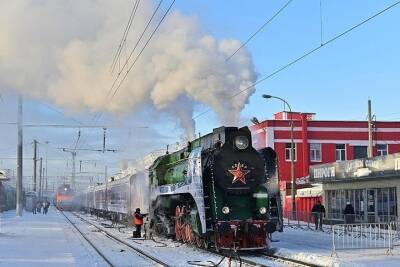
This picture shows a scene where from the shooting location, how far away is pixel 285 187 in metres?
47.2

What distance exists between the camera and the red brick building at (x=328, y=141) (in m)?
52.5

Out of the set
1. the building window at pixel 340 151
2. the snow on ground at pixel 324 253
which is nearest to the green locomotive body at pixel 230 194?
the snow on ground at pixel 324 253

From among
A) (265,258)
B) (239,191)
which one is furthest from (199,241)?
(265,258)

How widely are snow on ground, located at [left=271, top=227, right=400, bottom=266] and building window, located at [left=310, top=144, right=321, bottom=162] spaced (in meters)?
28.6

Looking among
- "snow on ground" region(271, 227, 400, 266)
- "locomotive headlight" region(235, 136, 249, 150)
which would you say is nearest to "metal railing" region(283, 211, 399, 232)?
"snow on ground" region(271, 227, 400, 266)

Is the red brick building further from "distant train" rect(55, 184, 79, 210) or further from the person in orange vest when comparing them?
"distant train" rect(55, 184, 79, 210)

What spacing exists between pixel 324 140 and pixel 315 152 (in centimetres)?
133

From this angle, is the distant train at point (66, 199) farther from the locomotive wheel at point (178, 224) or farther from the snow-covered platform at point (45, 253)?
the locomotive wheel at point (178, 224)

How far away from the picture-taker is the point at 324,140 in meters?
53.4

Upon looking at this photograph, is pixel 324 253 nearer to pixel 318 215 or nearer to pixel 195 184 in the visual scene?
pixel 195 184

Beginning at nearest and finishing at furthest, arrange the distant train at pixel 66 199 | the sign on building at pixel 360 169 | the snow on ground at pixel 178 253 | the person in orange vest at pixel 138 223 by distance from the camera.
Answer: the snow on ground at pixel 178 253
the person in orange vest at pixel 138 223
the sign on building at pixel 360 169
the distant train at pixel 66 199

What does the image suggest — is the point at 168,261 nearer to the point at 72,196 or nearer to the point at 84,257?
the point at 84,257

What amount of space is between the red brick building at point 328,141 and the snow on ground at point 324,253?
27.7 meters

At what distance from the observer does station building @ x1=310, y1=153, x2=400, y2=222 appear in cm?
2730
